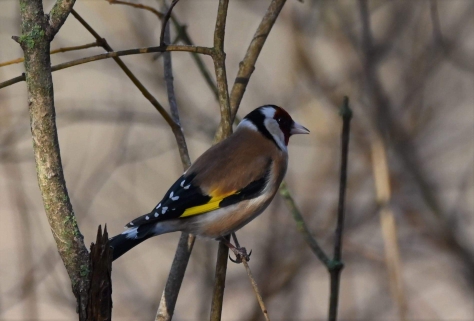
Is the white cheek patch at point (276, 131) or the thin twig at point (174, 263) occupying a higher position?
the white cheek patch at point (276, 131)

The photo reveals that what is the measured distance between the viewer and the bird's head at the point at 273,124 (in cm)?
331

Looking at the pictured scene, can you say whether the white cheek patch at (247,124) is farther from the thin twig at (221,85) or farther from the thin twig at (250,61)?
the thin twig at (221,85)

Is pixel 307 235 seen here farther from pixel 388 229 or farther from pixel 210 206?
pixel 388 229

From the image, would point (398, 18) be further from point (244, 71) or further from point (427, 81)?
point (244, 71)

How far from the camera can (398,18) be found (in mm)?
4668

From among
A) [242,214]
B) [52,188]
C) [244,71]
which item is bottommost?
[52,188]

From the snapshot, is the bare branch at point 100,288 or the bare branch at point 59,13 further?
the bare branch at point 59,13

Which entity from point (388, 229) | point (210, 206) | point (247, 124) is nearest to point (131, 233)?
point (210, 206)

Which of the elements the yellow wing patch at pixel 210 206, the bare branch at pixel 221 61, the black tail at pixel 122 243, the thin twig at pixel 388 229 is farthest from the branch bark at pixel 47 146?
the thin twig at pixel 388 229

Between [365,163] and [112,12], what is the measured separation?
2.13m

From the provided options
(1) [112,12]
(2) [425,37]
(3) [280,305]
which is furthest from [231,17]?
(3) [280,305]

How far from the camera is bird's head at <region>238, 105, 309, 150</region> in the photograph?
10.9ft

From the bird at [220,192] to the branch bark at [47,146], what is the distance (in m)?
0.95

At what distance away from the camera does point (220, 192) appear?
9.55 feet
